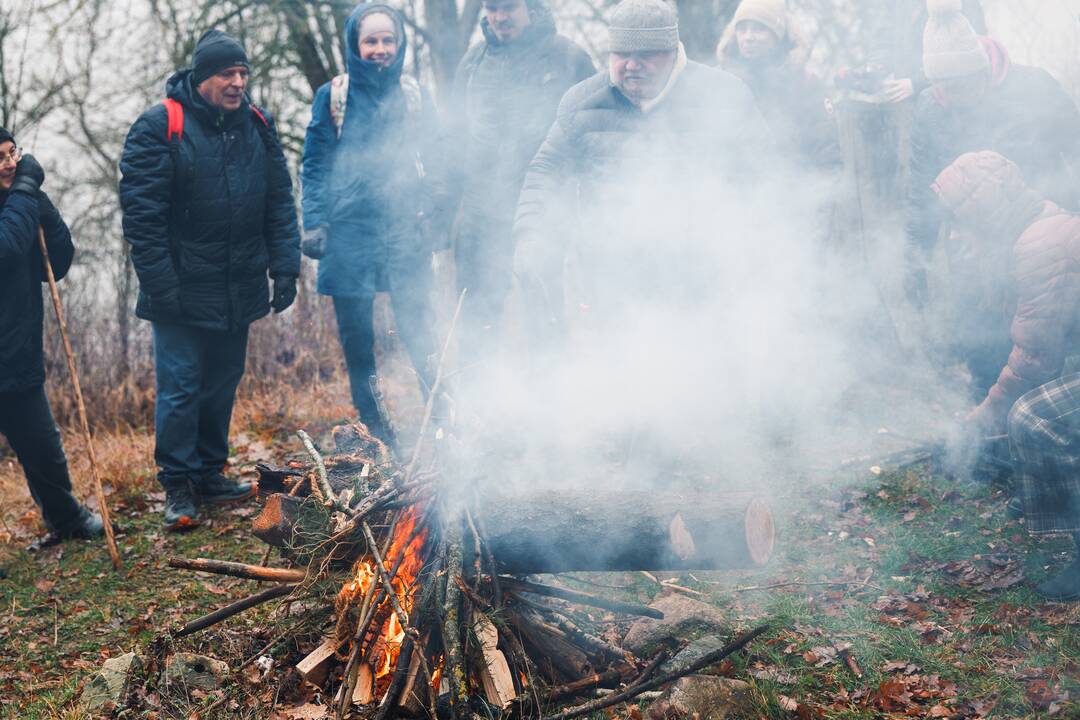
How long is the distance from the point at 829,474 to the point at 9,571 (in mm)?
4908

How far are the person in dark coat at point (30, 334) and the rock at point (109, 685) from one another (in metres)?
2.09

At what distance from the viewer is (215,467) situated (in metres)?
5.27

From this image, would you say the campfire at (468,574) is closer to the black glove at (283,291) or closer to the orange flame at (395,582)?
the orange flame at (395,582)

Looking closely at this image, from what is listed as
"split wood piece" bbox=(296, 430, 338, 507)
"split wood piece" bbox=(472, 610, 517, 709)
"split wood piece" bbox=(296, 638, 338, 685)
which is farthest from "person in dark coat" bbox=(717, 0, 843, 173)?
"split wood piece" bbox=(296, 638, 338, 685)

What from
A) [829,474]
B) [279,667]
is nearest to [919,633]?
[829,474]

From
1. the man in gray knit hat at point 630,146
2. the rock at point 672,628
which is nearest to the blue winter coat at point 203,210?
the man in gray knit hat at point 630,146

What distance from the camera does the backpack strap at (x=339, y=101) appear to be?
5.46 m

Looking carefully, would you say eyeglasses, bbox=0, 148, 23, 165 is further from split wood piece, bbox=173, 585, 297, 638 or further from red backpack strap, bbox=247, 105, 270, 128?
split wood piece, bbox=173, 585, 297, 638

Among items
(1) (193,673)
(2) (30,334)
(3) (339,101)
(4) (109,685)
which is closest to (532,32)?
(3) (339,101)

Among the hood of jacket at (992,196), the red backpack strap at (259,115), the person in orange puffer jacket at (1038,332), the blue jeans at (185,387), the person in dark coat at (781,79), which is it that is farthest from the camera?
the person in dark coat at (781,79)

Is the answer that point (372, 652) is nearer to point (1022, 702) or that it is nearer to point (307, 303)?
point (1022, 702)

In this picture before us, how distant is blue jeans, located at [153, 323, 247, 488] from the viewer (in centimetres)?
486

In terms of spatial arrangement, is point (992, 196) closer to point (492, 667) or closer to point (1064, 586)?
point (1064, 586)

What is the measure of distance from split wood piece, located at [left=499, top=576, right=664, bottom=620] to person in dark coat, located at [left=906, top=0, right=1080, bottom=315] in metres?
3.01
